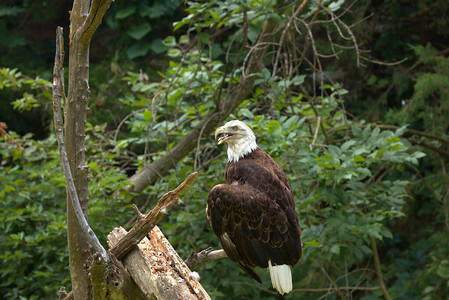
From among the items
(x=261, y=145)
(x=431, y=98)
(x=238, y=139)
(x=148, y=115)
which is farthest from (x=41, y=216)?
(x=431, y=98)

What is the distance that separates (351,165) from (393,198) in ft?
1.85

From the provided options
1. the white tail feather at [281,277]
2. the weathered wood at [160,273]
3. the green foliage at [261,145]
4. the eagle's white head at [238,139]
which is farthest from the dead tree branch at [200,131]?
the weathered wood at [160,273]

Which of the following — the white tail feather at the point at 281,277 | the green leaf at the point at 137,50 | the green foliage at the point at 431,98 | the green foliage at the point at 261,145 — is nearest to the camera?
the white tail feather at the point at 281,277

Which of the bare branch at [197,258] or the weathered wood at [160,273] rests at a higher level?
the weathered wood at [160,273]

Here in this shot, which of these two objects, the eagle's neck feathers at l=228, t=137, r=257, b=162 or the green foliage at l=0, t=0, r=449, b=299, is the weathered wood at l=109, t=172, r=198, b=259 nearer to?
the eagle's neck feathers at l=228, t=137, r=257, b=162

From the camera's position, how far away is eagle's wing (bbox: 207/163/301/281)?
8.75 feet

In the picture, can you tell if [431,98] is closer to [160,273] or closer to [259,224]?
[259,224]

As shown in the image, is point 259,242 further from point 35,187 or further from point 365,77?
point 365,77

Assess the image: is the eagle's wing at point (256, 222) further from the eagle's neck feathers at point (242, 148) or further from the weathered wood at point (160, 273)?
the weathered wood at point (160, 273)

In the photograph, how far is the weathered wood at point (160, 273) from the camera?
2.11 metres

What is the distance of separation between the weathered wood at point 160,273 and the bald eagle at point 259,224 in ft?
1.45

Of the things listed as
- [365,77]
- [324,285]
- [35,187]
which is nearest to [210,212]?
[35,187]

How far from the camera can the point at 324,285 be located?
5332 mm

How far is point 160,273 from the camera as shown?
217cm
